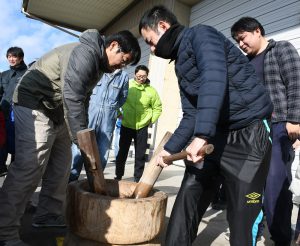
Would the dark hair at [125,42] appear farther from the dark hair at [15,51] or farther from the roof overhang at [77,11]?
the roof overhang at [77,11]

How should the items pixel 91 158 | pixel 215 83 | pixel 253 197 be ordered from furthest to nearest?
pixel 91 158
pixel 253 197
pixel 215 83

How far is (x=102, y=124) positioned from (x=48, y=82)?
2.02 m

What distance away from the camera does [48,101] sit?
8.95ft

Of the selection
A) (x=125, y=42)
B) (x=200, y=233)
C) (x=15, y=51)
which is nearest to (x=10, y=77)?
(x=15, y=51)

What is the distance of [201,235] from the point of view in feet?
10.8

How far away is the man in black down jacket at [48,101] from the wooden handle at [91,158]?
0.64 ft

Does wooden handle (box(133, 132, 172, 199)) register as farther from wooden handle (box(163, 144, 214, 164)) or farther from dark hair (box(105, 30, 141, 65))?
dark hair (box(105, 30, 141, 65))

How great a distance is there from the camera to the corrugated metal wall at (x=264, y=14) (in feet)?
19.1

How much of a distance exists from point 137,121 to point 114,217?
3529 mm

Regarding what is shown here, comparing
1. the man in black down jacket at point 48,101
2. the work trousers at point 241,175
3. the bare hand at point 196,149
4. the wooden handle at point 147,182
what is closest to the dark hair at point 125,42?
the man in black down jacket at point 48,101

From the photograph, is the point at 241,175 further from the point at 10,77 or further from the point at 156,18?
the point at 10,77

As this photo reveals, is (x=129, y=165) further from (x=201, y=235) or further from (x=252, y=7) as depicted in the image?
(x=201, y=235)

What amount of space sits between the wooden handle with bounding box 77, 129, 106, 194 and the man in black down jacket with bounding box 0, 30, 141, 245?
194 millimetres

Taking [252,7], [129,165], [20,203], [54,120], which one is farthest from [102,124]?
[252,7]
